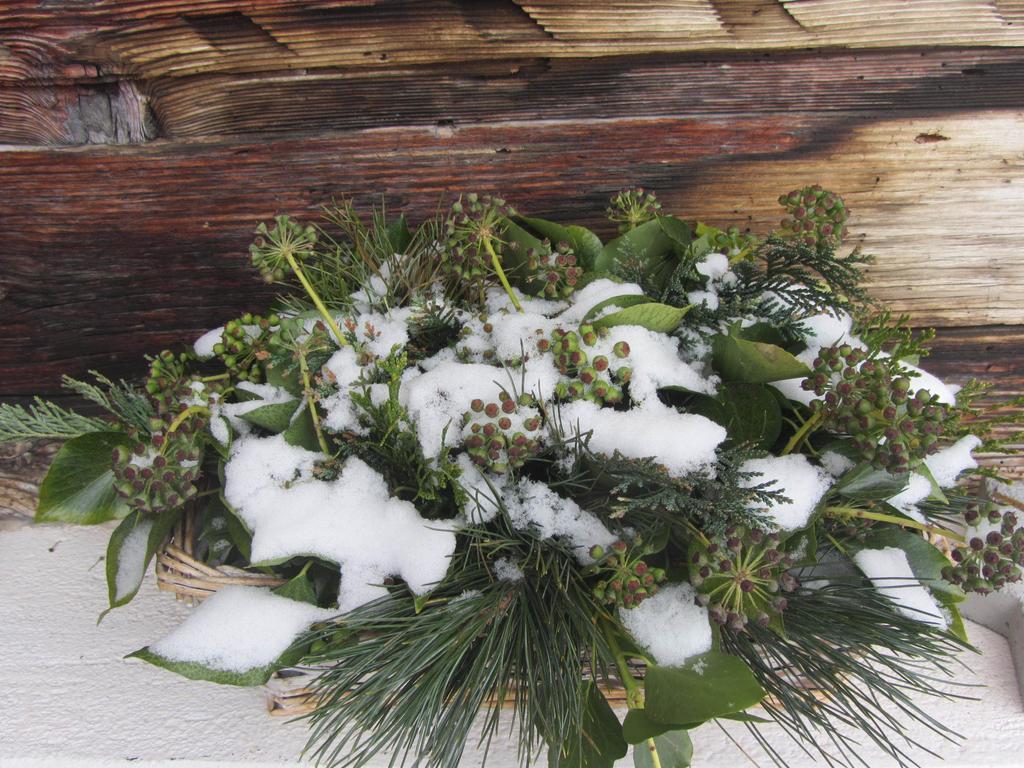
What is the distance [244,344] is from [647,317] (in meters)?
0.37

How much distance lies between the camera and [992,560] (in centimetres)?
57

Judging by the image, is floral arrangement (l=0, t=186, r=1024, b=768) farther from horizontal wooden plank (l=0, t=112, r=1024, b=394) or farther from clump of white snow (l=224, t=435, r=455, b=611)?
horizontal wooden plank (l=0, t=112, r=1024, b=394)

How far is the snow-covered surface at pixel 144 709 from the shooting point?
70 cm

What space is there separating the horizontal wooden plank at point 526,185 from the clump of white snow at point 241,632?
38 centimetres

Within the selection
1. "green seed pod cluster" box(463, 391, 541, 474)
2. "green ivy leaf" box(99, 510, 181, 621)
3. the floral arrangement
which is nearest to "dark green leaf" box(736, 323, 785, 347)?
the floral arrangement

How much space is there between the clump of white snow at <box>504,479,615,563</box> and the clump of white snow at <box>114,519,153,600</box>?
1.10ft

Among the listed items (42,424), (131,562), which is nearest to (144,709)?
(131,562)

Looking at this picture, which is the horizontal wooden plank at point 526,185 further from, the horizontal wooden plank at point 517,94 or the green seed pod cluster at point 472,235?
the green seed pod cluster at point 472,235

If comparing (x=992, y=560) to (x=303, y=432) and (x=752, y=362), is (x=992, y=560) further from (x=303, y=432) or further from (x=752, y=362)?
(x=303, y=432)

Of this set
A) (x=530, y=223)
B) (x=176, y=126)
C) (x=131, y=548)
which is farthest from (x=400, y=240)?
(x=131, y=548)

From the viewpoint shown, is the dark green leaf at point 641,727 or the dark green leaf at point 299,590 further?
the dark green leaf at point 299,590

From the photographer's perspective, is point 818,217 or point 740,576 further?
point 818,217

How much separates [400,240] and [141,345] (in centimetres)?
36

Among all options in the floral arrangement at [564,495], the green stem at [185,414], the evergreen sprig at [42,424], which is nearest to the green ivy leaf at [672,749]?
the floral arrangement at [564,495]
